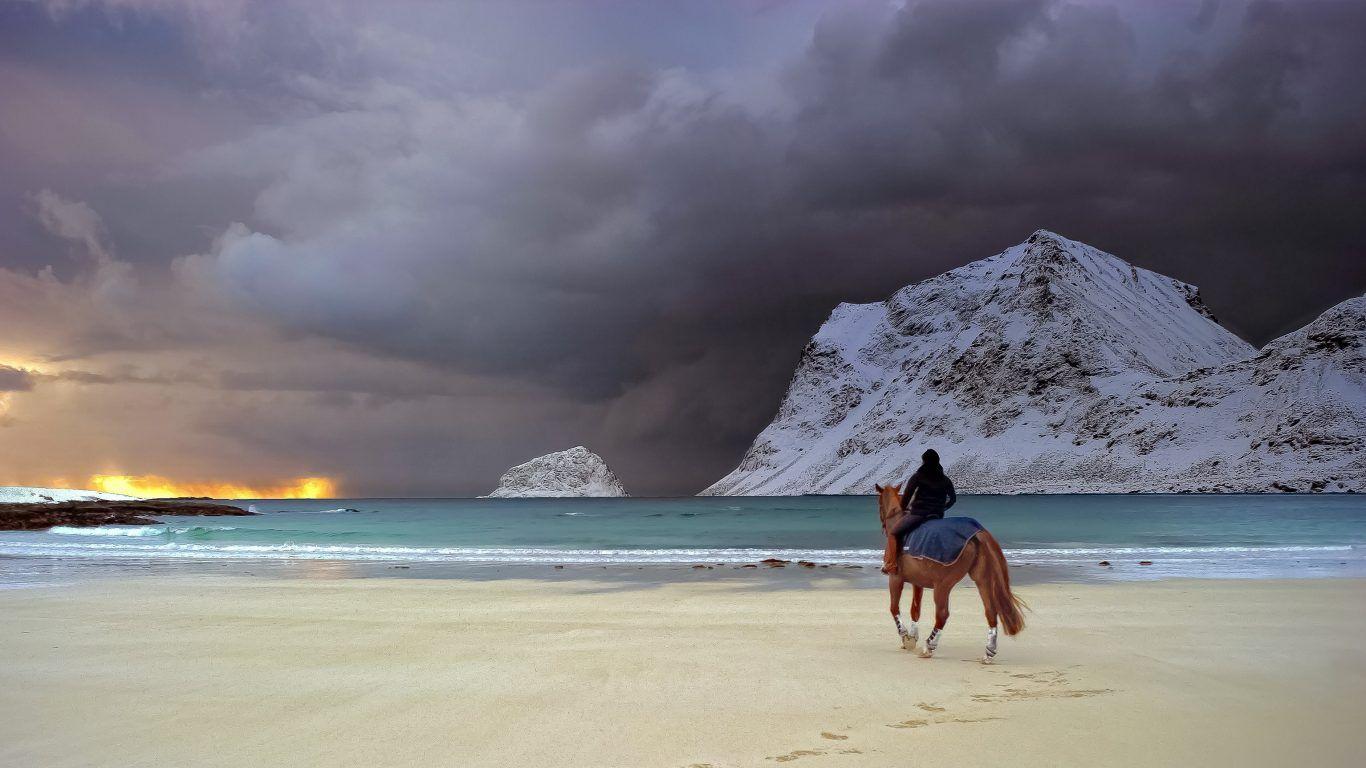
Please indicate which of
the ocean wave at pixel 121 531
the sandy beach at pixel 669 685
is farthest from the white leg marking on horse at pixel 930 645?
the ocean wave at pixel 121 531

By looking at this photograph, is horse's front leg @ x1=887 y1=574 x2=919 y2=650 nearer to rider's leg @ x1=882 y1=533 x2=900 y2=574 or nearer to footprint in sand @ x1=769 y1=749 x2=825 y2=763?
rider's leg @ x1=882 y1=533 x2=900 y2=574

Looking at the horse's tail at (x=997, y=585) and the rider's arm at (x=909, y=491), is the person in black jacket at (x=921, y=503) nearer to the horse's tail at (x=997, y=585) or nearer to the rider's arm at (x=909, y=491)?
the rider's arm at (x=909, y=491)

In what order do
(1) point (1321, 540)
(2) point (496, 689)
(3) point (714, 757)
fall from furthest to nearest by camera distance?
(1) point (1321, 540), (2) point (496, 689), (3) point (714, 757)

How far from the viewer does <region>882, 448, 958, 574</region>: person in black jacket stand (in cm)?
994

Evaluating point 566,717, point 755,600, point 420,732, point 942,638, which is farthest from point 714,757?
point 755,600

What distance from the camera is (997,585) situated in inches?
371

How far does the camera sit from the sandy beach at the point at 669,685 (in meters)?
6.34

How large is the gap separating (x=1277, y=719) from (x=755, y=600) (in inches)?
375

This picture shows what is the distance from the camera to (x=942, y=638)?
11500 millimetres

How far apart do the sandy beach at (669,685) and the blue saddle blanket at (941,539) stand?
49.6 inches

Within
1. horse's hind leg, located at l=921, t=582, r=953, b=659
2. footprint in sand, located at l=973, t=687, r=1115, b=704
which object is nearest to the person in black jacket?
horse's hind leg, located at l=921, t=582, r=953, b=659

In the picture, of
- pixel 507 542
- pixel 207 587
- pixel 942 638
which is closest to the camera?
pixel 942 638

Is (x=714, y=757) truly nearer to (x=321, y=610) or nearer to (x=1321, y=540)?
(x=321, y=610)

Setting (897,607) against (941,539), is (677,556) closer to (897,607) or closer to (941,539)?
(897,607)
